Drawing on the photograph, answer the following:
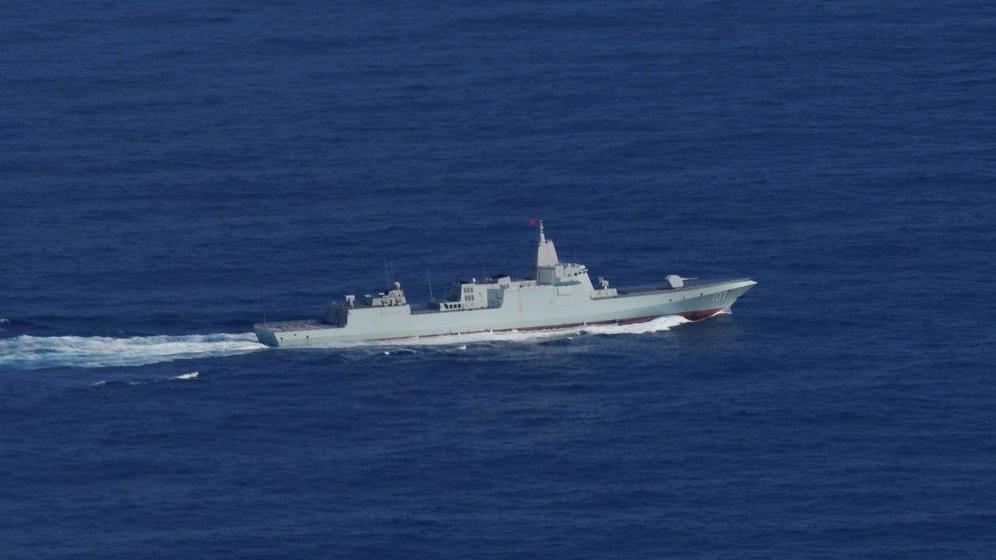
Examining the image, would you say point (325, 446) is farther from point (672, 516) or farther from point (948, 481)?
point (948, 481)

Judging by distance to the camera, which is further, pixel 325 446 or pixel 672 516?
pixel 325 446

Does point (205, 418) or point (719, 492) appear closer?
point (719, 492)

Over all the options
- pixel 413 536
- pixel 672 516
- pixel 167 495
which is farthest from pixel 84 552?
pixel 672 516

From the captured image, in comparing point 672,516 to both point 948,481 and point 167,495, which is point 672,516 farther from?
point 167,495

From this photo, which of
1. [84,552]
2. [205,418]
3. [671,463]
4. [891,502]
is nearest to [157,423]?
[205,418]

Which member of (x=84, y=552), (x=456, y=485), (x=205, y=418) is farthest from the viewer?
(x=205, y=418)

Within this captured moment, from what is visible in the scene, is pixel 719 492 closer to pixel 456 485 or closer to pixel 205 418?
pixel 456 485

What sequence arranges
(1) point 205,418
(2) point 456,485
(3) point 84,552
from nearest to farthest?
(3) point 84,552
(2) point 456,485
(1) point 205,418

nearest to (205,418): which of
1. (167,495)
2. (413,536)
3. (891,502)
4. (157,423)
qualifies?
(157,423)
